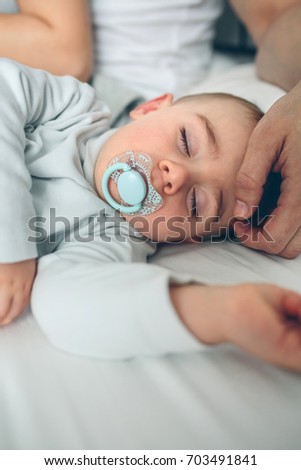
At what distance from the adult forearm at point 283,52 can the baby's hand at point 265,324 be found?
2.35 ft

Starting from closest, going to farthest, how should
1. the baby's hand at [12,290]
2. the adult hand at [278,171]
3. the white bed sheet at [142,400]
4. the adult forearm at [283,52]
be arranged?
the white bed sheet at [142,400]
the baby's hand at [12,290]
the adult hand at [278,171]
the adult forearm at [283,52]

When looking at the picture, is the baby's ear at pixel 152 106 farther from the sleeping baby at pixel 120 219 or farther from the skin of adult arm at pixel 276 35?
the skin of adult arm at pixel 276 35

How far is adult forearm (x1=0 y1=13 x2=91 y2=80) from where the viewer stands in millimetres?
1129

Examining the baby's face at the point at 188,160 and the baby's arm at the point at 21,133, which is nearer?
the baby's arm at the point at 21,133

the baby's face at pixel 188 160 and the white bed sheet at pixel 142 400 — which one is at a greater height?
the baby's face at pixel 188 160

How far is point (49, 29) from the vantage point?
1146 millimetres

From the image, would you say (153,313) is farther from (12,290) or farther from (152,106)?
(152,106)

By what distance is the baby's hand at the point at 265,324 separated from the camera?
56 cm

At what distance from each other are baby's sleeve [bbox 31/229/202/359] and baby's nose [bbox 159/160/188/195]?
7.5 inches

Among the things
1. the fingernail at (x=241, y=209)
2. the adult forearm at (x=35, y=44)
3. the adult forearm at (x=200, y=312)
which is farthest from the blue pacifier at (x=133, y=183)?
the adult forearm at (x=35, y=44)

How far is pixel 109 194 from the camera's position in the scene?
911 millimetres

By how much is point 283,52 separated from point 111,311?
2.84ft

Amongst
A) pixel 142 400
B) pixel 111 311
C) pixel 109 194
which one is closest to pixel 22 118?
pixel 109 194
